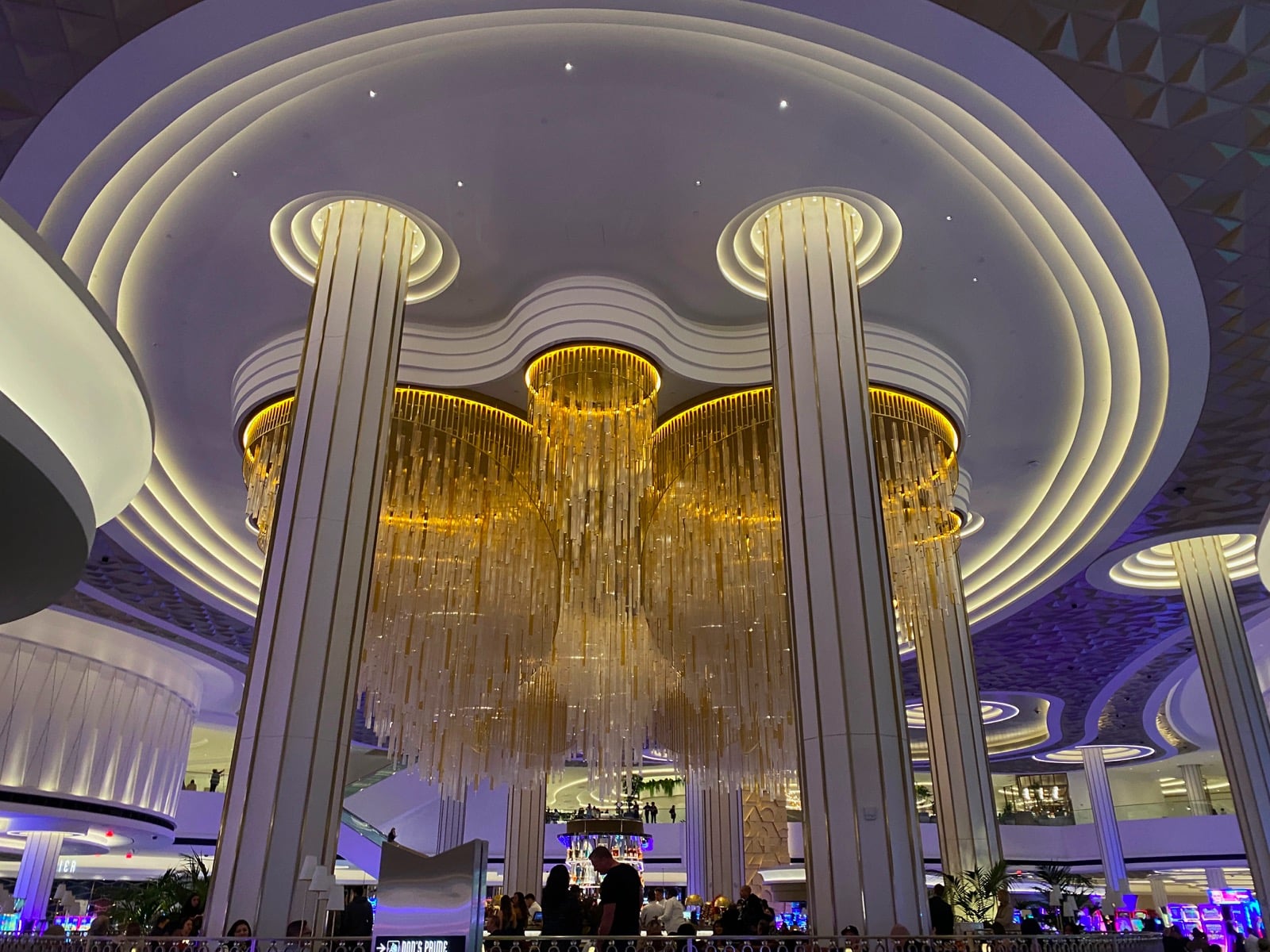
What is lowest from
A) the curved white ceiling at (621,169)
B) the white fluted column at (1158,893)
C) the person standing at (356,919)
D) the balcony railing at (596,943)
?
the balcony railing at (596,943)

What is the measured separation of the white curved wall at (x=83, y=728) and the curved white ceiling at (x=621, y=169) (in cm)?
Result: 721

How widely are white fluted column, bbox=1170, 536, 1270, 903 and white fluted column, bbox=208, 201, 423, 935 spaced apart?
9733 mm

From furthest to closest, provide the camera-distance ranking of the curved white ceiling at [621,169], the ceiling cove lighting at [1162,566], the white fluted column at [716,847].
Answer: the white fluted column at [716,847] → the ceiling cove lighting at [1162,566] → the curved white ceiling at [621,169]

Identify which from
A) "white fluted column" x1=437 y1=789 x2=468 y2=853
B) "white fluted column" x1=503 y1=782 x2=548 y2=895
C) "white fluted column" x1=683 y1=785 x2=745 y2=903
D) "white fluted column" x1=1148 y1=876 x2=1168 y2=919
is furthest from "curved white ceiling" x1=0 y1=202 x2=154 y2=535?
"white fluted column" x1=1148 y1=876 x2=1168 y2=919

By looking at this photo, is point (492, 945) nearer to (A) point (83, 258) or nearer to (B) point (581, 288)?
(B) point (581, 288)

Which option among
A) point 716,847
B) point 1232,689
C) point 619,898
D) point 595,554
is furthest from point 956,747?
point 716,847

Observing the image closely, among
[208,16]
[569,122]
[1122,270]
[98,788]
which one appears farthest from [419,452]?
[98,788]

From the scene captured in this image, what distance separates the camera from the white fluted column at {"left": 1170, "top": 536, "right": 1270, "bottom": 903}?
10.1 m

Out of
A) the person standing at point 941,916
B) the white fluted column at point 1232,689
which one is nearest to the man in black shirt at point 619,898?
the person standing at point 941,916

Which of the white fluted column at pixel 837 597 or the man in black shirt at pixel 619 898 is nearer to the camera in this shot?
the man in black shirt at pixel 619 898

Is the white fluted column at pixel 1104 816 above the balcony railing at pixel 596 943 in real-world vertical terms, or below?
above

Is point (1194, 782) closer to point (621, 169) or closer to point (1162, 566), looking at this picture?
point (1162, 566)

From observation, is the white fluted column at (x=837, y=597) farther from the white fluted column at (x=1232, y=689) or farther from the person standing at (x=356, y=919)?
the white fluted column at (x=1232, y=689)

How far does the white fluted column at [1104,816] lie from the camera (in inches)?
908
